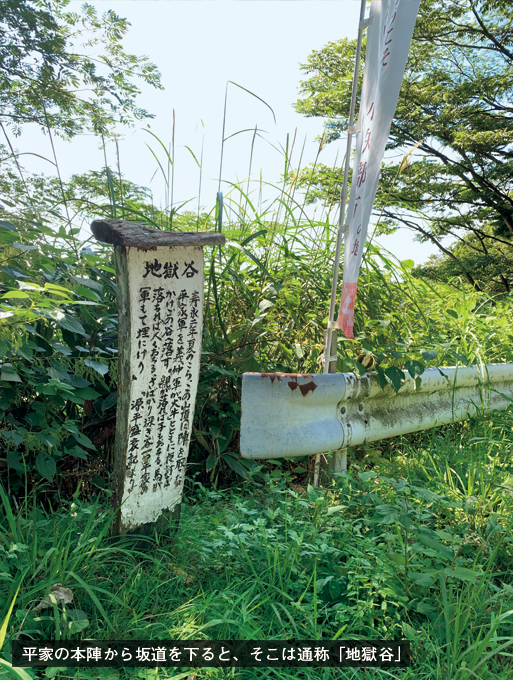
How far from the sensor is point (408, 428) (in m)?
2.97

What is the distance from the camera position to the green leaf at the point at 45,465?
6.87 ft

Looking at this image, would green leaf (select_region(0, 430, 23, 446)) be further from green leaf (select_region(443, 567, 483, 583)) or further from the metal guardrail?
green leaf (select_region(443, 567, 483, 583))

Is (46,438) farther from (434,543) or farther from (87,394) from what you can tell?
(434,543)

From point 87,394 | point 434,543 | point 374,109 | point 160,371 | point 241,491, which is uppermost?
point 374,109

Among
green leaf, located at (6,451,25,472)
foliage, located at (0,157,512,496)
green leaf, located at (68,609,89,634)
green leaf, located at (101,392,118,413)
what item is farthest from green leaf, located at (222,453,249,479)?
green leaf, located at (68,609,89,634)

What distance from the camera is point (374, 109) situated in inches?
98.7

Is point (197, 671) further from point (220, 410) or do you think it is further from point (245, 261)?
point (245, 261)

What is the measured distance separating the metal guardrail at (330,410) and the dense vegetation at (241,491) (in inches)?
7.3

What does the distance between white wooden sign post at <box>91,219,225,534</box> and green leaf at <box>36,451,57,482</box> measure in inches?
10.9

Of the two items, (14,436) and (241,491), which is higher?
(14,436)
